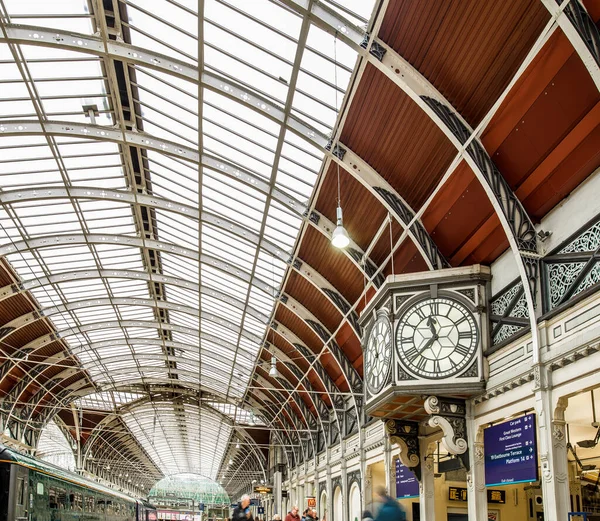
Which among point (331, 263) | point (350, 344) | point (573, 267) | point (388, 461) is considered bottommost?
point (388, 461)

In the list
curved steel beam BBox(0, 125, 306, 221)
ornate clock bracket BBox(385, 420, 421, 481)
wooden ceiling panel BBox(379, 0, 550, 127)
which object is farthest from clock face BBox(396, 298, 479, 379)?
curved steel beam BBox(0, 125, 306, 221)

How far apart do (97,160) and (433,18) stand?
55.0 feet

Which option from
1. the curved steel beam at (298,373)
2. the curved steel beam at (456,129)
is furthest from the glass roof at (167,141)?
the curved steel beam at (298,373)

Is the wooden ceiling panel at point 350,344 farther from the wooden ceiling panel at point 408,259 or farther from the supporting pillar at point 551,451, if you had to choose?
the supporting pillar at point 551,451

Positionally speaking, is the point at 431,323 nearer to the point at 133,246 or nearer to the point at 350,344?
the point at 350,344

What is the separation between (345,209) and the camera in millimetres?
21703

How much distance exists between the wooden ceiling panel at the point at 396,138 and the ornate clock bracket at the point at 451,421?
5.40m

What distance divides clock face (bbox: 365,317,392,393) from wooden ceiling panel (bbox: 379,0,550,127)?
5576 mm

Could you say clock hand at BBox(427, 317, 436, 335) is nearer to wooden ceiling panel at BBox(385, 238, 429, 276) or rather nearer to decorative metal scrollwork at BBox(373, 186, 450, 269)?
decorative metal scrollwork at BBox(373, 186, 450, 269)

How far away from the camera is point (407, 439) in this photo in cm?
1945

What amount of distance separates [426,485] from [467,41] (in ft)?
39.5

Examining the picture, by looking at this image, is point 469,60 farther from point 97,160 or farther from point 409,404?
point 97,160

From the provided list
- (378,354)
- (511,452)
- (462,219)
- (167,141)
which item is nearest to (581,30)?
(462,219)

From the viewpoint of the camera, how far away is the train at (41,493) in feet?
52.3
